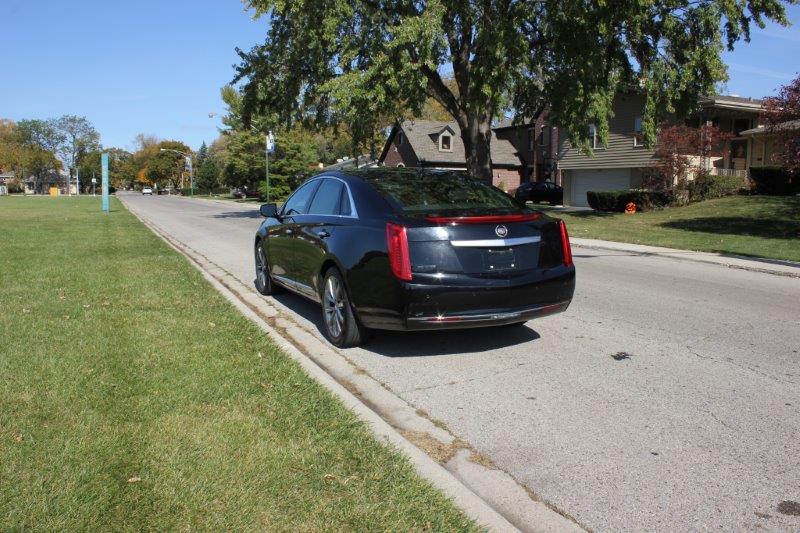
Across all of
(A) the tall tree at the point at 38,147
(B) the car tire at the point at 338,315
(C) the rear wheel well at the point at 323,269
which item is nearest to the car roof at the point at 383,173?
(C) the rear wheel well at the point at 323,269

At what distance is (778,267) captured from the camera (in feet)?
37.8

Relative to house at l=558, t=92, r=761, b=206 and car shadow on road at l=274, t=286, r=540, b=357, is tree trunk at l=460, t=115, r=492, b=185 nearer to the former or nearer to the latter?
house at l=558, t=92, r=761, b=206

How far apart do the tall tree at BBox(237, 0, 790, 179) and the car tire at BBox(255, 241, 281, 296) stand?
11106mm

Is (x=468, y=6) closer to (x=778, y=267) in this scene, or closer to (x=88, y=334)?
(x=778, y=267)

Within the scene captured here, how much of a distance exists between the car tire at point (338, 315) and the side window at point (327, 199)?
0.71 meters

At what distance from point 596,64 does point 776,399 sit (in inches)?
651

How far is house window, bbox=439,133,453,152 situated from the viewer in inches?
1944

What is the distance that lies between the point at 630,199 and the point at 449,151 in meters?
22.9

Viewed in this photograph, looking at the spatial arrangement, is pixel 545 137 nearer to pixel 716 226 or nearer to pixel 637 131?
pixel 637 131

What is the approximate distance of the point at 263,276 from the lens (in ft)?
29.2

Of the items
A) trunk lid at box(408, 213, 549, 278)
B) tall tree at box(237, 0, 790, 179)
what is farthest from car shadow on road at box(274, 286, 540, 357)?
tall tree at box(237, 0, 790, 179)

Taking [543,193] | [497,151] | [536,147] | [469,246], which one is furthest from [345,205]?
[497,151]

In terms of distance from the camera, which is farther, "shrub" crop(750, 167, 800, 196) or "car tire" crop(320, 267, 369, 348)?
"shrub" crop(750, 167, 800, 196)

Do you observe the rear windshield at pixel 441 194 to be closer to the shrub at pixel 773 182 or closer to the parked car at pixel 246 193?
the shrub at pixel 773 182
